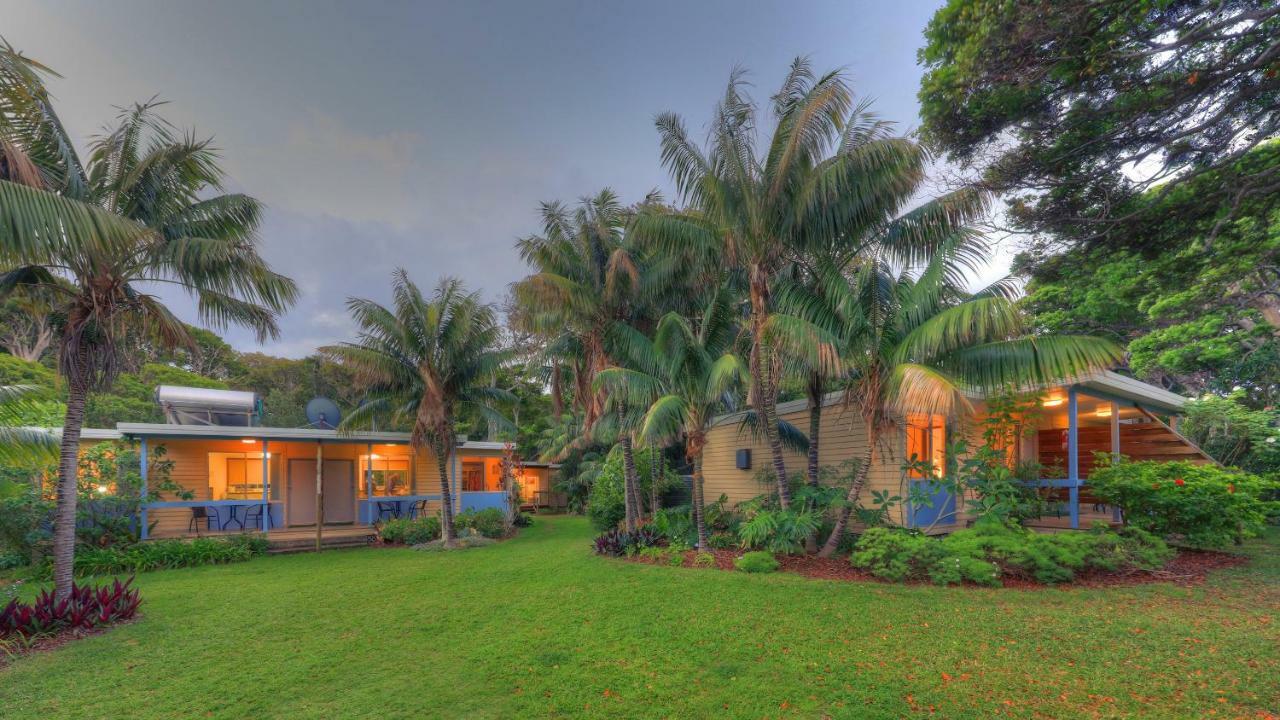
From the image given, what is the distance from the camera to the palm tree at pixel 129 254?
6.40m

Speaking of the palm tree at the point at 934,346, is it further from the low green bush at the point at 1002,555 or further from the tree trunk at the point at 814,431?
the low green bush at the point at 1002,555

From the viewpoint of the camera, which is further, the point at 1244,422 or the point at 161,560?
the point at 1244,422

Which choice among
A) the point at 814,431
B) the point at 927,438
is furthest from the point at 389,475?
the point at 927,438

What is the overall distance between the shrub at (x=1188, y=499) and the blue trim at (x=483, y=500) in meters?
15.3

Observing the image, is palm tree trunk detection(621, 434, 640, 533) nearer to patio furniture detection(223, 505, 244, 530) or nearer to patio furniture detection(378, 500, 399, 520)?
patio furniture detection(378, 500, 399, 520)

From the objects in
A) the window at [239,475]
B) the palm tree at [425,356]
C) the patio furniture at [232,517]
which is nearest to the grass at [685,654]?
the palm tree at [425,356]

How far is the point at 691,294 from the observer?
11.9 m

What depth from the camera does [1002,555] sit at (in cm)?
737

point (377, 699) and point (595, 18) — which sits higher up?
point (595, 18)

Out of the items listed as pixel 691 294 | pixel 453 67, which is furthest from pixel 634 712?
pixel 453 67

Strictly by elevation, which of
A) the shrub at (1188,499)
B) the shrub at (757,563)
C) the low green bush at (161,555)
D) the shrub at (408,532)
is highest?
the shrub at (1188,499)

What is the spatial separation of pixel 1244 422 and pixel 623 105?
58.7 ft

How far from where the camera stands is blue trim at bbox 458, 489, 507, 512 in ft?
58.1

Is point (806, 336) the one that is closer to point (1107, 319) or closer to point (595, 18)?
point (595, 18)
